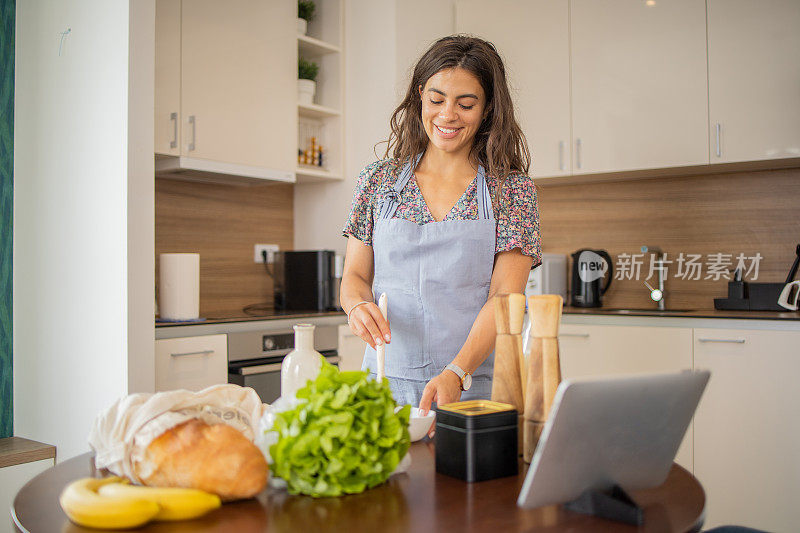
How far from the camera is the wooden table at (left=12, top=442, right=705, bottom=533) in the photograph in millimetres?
777

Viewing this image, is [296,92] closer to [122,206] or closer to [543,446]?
[122,206]

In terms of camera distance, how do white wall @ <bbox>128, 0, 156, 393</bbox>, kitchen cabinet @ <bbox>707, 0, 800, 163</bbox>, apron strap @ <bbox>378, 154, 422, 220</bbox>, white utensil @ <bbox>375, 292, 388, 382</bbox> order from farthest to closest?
kitchen cabinet @ <bbox>707, 0, 800, 163</bbox> < white wall @ <bbox>128, 0, 156, 393</bbox> < apron strap @ <bbox>378, 154, 422, 220</bbox> < white utensil @ <bbox>375, 292, 388, 382</bbox>

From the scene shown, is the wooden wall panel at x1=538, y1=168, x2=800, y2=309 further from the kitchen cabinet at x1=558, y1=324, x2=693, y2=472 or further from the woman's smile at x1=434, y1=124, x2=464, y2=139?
the woman's smile at x1=434, y1=124, x2=464, y2=139

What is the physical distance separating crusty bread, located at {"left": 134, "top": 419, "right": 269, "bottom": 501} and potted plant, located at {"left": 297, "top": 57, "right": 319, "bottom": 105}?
2.84 m

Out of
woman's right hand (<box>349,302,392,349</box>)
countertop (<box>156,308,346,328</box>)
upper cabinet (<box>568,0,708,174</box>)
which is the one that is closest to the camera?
woman's right hand (<box>349,302,392,349</box>)

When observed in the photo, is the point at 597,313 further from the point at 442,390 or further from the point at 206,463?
the point at 206,463

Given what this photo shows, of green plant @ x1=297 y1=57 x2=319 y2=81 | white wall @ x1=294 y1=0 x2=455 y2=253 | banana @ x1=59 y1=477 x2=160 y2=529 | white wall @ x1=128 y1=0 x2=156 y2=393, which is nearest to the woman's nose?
banana @ x1=59 y1=477 x2=160 y2=529

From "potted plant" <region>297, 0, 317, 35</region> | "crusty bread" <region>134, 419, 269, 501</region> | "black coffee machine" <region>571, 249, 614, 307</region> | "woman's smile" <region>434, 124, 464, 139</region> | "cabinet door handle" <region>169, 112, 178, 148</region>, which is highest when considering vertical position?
"potted plant" <region>297, 0, 317, 35</region>

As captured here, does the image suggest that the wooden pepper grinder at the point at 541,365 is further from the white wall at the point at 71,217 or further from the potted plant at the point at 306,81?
the potted plant at the point at 306,81

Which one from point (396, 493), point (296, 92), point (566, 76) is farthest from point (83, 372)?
point (566, 76)

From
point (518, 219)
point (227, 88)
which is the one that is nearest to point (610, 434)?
point (518, 219)

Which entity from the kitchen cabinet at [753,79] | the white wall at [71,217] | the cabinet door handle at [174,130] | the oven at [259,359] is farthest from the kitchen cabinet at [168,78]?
the kitchen cabinet at [753,79]

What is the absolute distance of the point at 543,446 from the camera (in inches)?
29.4

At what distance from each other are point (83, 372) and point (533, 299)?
206 centimetres
